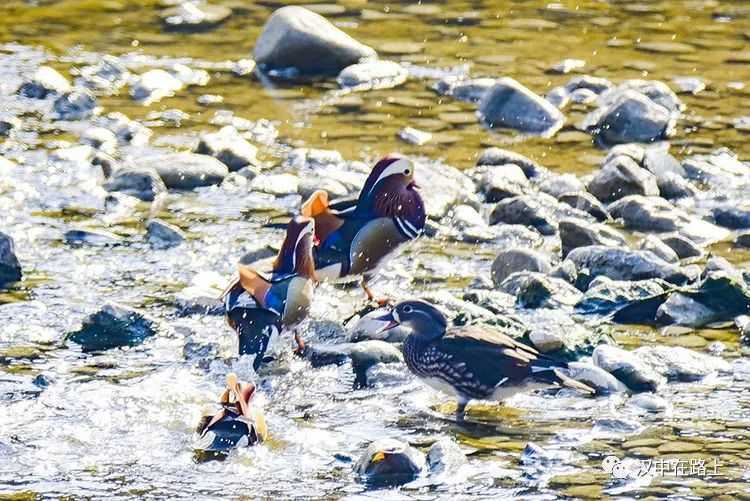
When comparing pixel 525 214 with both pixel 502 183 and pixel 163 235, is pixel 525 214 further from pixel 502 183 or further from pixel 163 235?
pixel 163 235

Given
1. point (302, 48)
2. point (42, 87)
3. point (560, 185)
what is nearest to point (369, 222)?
point (560, 185)

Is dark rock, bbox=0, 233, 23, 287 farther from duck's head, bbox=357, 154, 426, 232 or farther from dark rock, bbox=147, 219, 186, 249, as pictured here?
duck's head, bbox=357, 154, 426, 232

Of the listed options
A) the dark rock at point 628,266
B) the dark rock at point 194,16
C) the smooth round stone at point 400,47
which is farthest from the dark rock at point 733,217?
the dark rock at point 194,16

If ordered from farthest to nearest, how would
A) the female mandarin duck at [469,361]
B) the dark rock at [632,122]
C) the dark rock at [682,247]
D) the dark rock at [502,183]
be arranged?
the dark rock at [632,122] < the dark rock at [502,183] < the dark rock at [682,247] < the female mandarin duck at [469,361]

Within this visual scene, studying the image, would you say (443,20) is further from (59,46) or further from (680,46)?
(59,46)

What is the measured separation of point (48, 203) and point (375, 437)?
179 inches

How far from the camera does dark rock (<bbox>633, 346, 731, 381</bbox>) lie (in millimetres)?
8734

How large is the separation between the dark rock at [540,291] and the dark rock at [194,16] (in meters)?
7.21

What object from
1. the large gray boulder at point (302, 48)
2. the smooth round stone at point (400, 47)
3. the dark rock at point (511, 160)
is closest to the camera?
the dark rock at point (511, 160)

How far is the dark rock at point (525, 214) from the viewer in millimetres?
11312

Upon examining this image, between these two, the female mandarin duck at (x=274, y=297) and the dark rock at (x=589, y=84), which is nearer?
the female mandarin duck at (x=274, y=297)

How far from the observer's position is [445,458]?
7.63m

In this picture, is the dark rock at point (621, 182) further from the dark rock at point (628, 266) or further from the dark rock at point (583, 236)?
the dark rock at point (628, 266)

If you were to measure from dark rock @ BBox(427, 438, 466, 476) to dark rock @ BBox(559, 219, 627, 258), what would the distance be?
10.5 feet
